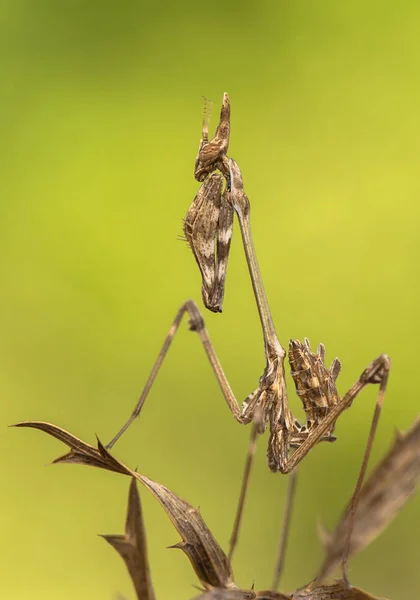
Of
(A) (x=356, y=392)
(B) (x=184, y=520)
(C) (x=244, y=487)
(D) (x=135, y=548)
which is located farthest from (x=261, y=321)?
(D) (x=135, y=548)

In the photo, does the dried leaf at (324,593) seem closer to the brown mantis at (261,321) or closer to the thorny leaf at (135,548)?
the thorny leaf at (135,548)

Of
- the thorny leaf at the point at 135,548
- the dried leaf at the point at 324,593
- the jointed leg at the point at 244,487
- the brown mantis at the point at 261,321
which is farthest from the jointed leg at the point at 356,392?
the thorny leaf at the point at 135,548

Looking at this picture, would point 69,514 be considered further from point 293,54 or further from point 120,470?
point 293,54

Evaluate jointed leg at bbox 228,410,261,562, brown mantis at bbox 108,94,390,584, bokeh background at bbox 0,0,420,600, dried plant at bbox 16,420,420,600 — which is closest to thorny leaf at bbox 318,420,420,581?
dried plant at bbox 16,420,420,600

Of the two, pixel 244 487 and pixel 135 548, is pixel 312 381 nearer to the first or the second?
pixel 244 487

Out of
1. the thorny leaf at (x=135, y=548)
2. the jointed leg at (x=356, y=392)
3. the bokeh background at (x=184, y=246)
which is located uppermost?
the bokeh background at (x=184, y=246)

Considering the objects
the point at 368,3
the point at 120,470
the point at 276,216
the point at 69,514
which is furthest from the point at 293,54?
the point at 120,470
